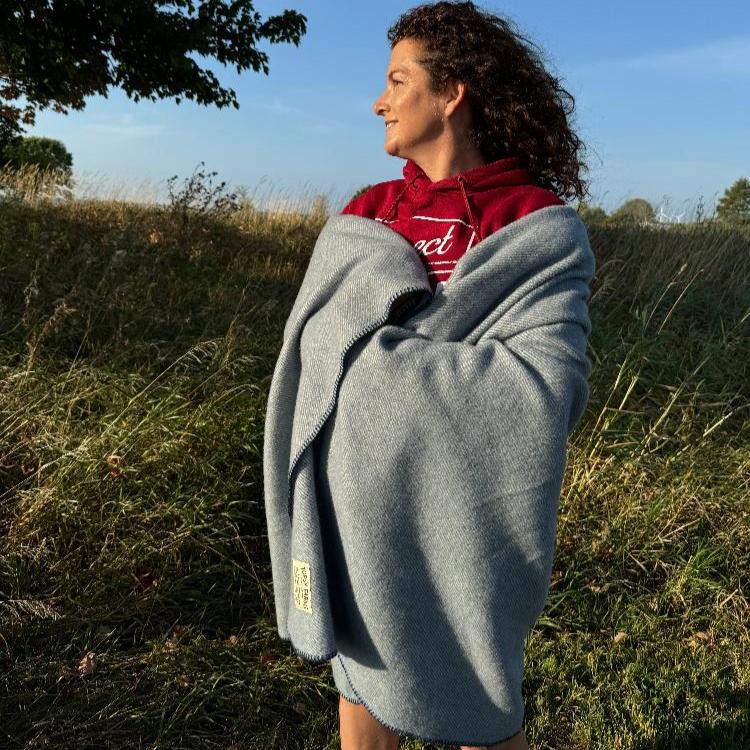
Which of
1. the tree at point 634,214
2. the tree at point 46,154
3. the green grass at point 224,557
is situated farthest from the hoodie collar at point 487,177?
the tree at point 46,154

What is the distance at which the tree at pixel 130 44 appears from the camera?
22.4ft

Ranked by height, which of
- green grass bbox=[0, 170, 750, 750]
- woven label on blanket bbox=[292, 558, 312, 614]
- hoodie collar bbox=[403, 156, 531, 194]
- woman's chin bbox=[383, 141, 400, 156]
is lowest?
green grass bbox=[0, 170, 750, 750]

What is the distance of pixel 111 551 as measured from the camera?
11.3ft

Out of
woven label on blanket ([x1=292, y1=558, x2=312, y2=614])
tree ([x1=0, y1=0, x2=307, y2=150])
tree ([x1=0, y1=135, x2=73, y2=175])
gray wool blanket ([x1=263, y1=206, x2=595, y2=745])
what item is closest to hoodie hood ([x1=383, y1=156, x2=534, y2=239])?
gray wool blanket ([x1=263, y1=206, x2=595, y2=745])

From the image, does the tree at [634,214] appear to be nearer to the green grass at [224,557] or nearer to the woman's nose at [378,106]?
the green grass at [224,557]

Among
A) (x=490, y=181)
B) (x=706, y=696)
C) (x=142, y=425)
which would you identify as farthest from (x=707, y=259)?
(x=490, y=181)

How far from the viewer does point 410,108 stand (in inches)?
77.7

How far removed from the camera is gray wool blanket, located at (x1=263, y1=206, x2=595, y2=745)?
168 centimetres

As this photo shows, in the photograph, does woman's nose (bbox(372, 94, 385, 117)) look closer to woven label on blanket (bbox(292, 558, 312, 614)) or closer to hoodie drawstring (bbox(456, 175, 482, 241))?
hoodie drawstring (bbox(456, 175, 482, 241))

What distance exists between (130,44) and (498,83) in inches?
237

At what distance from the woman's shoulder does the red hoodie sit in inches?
1.3

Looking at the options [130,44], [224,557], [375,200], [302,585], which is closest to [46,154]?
[130,44]

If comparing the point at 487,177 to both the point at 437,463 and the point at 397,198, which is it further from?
the point at 437,463

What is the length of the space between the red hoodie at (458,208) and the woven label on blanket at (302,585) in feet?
2.25
